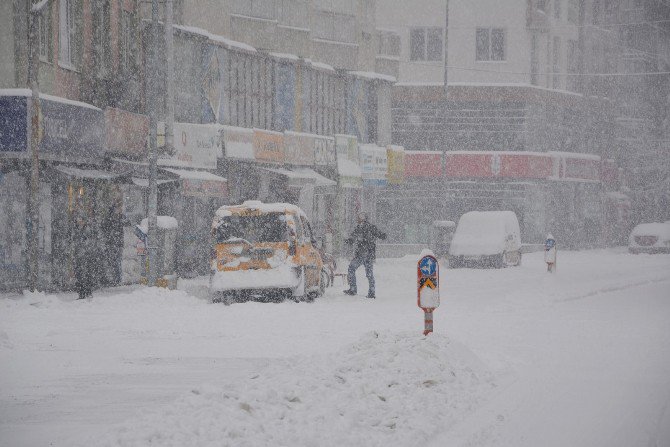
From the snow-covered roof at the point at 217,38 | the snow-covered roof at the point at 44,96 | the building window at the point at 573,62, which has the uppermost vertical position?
the building window at the point at 573,62

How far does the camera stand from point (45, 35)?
25141 mm

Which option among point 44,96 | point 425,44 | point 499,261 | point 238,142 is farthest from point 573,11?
point 44,96

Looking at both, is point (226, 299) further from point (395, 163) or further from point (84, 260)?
point (395, 163)

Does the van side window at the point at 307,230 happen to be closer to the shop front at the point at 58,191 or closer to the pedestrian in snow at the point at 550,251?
the shop front at the point at 58,191

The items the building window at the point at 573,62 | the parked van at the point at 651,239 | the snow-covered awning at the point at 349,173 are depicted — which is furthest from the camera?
the building window at the point at 573,62

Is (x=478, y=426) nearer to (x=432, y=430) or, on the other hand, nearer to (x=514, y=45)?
(x=432, y=430)

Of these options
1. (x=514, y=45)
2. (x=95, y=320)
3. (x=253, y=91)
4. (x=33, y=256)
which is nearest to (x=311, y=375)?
(x=95, y=320)

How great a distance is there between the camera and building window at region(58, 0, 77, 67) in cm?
2608

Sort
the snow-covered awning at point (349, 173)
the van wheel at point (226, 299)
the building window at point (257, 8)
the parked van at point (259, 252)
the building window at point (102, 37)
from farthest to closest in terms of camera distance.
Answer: the snow-covered awning at point (349, 173), the building window at point (257, 8), the building window at point (102, 37), the van wheel at point (226, 299), the parked van at point (259, 252)

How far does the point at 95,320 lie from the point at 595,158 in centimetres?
4784

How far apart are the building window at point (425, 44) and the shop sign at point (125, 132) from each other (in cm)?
3059

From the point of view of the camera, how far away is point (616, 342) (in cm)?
1543

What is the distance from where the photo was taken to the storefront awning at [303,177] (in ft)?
127

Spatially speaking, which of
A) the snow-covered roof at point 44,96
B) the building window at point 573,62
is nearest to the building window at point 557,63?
the building window at point 573,62
